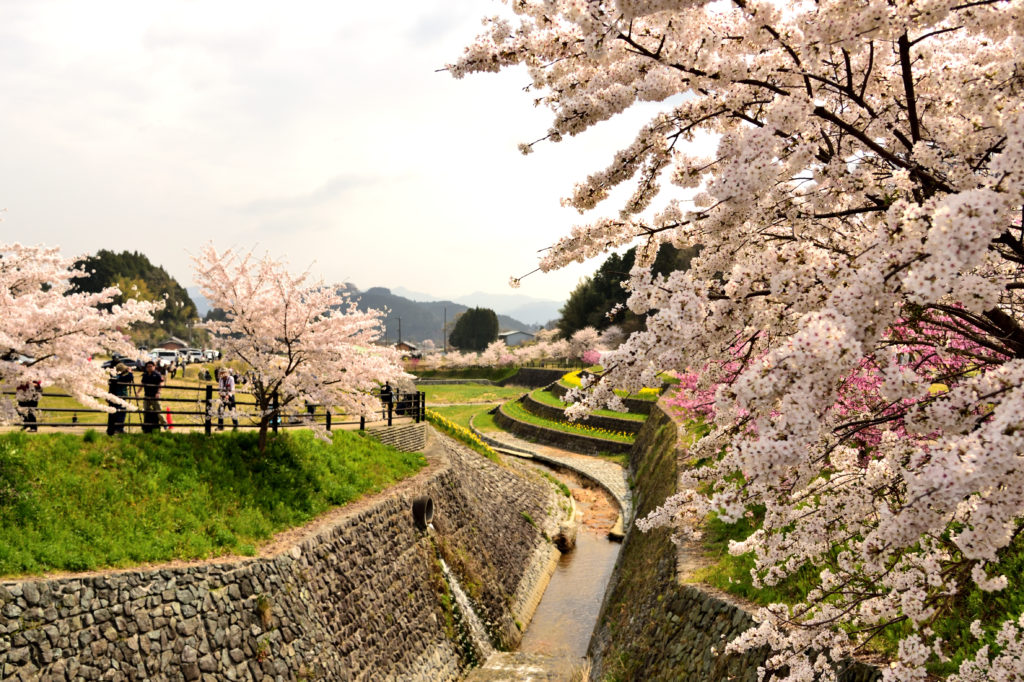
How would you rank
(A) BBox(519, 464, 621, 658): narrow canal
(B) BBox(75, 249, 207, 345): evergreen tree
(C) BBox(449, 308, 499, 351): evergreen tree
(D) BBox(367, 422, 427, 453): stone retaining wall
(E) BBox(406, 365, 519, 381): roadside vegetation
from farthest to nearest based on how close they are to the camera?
(C) BBox(449, 308, 499, 351): evergreen tree → (B) BBox(75, 249, 207, 345): evergreen tree → (E) BBox(406, 365, 519, 381): roadside vegetation → (D) BBox(367, 422, 427, 453): stone retaining wall → (A) BBox(519, 464, 621, 658): narrow canal

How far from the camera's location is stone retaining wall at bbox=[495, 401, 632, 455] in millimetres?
36906

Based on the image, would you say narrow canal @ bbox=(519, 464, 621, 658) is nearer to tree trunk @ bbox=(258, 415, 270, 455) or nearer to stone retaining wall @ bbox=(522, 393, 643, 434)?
tree trunk @ bbox=(258, 415, 270, 455)

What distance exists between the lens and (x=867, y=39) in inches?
164

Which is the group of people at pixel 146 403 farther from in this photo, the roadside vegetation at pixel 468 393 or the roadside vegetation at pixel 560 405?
the roadside vegetation at pixel 468 393

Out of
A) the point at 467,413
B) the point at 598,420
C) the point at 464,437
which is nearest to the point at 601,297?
the point at 467,413

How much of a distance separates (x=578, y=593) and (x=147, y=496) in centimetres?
1318

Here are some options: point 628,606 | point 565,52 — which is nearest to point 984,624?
point 565,52

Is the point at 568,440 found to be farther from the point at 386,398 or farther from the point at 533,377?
the point at 533,377

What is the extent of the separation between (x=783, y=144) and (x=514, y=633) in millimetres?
15694

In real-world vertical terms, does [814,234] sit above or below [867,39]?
below

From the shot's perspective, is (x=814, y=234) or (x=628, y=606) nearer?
(x=814, y=234)

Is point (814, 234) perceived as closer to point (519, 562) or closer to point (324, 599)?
point (324, 599)

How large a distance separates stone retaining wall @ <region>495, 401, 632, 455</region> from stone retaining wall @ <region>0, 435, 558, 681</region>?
18.1 m

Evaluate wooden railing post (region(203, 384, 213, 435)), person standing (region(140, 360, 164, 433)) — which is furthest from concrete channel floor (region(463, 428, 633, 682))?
person standing (region(140, 360, 164, 433))
